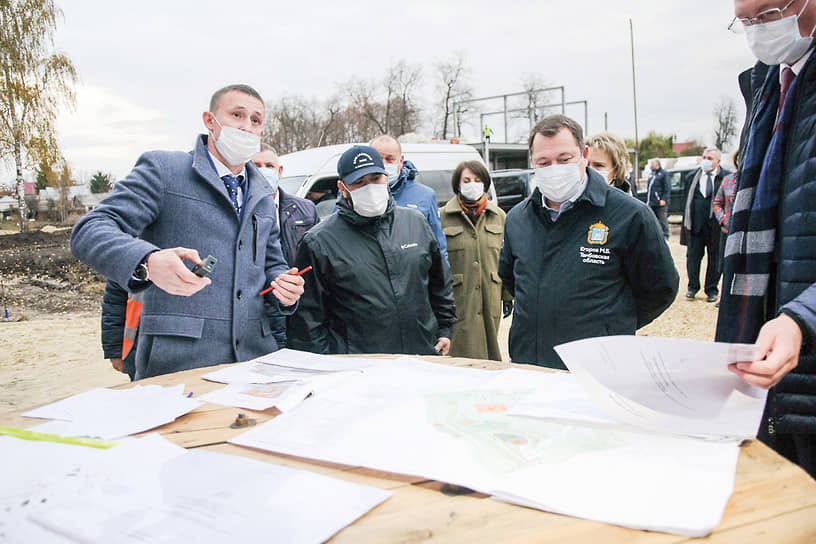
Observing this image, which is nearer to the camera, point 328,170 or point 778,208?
point 778,208

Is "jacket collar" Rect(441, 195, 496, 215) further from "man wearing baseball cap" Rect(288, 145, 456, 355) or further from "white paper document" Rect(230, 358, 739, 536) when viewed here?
"white paper document" Rect(230, 358, 739, 536)

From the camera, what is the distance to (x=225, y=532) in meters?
0.76

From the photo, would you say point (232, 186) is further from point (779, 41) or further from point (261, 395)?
point (779, 41)

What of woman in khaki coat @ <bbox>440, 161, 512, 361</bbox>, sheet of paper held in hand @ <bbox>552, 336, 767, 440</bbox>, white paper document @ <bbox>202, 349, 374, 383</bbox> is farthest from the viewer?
woman in khaki coat @ <bbox>440, 161, 512, 361</bbox>

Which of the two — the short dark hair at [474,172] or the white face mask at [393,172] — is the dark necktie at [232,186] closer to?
the white face mask at [393,172]

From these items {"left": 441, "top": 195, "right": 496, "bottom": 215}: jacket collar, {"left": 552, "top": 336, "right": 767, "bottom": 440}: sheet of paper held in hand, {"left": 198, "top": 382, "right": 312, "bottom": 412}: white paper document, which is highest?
{"left": 441, "top": 195, "right": 496, "bottom": 215}: jacket collar

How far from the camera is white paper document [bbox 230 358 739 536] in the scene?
81 centimetres

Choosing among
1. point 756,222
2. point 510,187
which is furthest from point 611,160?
point 510,187

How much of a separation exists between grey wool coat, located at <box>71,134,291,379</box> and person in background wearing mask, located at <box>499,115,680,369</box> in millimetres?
1088

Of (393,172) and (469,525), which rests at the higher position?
(393,172)

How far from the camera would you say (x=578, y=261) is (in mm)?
2281

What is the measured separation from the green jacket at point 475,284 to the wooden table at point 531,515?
2.85 metres

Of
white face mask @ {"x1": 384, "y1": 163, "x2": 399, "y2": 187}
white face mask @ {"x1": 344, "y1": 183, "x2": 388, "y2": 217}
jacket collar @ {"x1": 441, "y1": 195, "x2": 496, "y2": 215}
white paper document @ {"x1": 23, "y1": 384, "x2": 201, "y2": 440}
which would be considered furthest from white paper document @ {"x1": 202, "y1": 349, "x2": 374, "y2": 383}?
jacket collar @ {"x1": 441, "y1": 195, "x2": 496, "y2": 215}

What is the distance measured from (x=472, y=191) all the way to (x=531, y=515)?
3.49 meters
